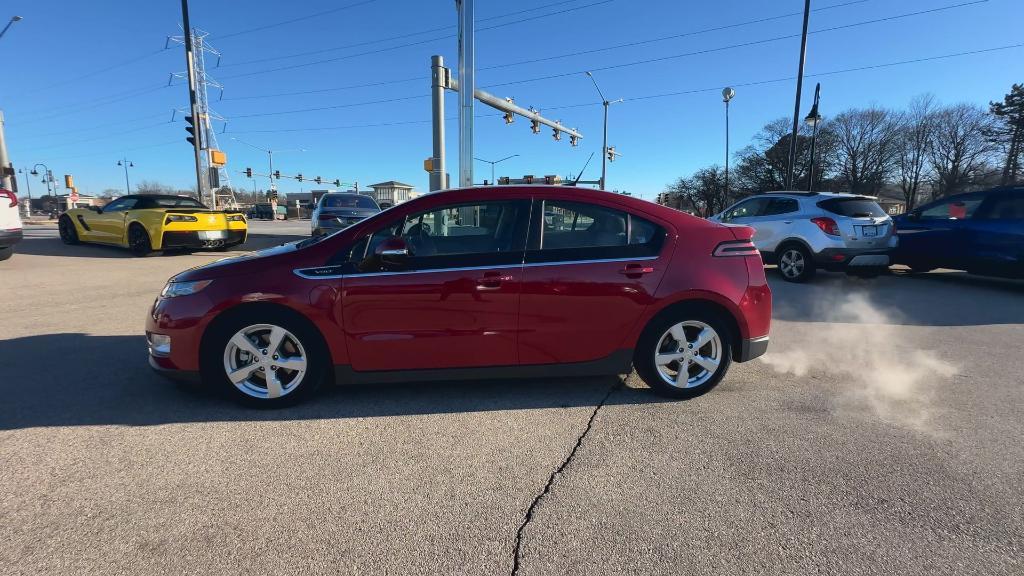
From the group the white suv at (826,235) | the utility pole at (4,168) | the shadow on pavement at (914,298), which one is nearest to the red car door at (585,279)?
the shadow on pavement at (914,298)

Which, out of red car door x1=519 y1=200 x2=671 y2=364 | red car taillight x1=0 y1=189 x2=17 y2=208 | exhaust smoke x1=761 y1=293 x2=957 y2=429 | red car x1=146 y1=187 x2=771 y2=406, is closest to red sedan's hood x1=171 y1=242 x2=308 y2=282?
red car x1=146 y1=187 x2=771 y2=406

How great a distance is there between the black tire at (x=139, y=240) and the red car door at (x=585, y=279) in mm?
11282

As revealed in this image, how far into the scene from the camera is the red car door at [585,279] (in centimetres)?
330

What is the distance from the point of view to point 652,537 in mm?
2105

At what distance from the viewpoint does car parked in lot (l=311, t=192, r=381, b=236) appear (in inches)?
467

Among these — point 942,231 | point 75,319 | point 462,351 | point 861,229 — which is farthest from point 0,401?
point 942,231

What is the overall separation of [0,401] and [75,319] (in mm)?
2863

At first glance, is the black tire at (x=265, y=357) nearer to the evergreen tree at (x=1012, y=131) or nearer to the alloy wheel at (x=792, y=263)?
the alloy wheel at (x=792, y=263)

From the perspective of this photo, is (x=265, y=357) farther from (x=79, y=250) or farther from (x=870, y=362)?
(x=79, y=250)

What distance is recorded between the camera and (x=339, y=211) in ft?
39.9

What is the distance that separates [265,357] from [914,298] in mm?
8709

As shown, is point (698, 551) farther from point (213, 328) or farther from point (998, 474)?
point (213, 328)

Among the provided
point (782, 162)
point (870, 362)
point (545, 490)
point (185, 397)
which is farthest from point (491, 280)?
point (782, 162)

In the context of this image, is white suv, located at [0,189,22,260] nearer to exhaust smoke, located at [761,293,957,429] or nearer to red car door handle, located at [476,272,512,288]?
red car door handle, located at [476,272,512,288]
